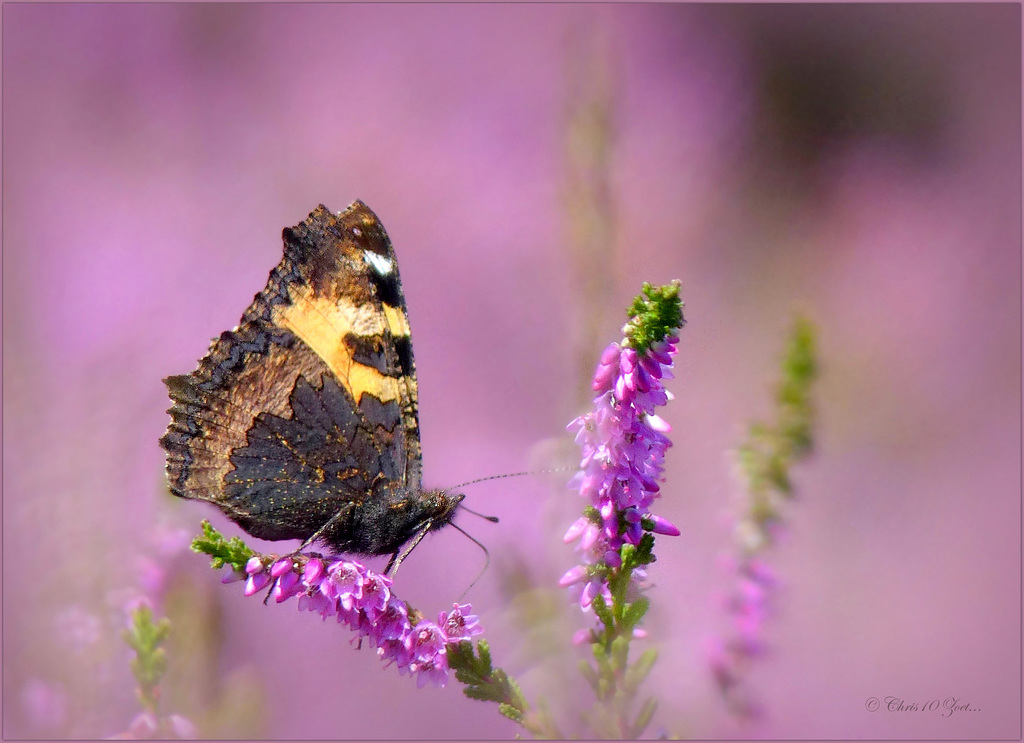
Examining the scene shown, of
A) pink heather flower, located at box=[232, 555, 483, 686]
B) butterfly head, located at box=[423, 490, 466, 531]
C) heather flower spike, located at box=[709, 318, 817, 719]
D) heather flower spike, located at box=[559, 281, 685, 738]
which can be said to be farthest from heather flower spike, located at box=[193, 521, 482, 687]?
heather flower spike, located at box=[709, 318, 817, 719]

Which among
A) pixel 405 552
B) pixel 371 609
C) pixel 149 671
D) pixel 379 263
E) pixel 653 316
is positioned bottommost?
pixel 149 671

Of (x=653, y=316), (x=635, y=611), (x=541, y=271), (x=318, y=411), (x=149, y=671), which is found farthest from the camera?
(x=541, y=271)

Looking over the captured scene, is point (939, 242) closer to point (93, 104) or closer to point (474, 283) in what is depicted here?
point (474, 283)

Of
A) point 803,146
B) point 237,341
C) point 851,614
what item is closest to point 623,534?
point 237,341

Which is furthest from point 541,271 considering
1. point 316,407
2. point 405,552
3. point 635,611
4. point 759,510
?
point 635,611

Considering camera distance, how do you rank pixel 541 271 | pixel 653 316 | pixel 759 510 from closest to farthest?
pixel 653 316 → pixel 759 510 → pixel 541 271

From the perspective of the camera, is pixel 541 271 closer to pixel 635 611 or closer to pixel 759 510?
pixel 759 510

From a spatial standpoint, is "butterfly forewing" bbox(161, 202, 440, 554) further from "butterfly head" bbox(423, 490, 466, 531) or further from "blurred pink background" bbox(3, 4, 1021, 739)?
"blurred pink background" bbox(3, 4, 1021, 739)
